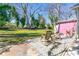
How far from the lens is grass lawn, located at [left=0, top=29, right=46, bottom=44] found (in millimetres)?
3145

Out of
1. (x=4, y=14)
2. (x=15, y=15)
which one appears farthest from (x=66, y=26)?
(x=4, y=14)

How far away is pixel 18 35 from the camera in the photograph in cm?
316

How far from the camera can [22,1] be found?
124 inches

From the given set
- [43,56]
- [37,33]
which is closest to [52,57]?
[43,56]

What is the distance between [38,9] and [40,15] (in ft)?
0.24

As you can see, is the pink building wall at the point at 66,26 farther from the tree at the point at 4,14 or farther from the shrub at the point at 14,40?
the tree at the point at 4,14

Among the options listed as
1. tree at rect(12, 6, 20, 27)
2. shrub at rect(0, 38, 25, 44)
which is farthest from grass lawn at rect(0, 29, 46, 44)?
tree at rect(12, 6, 20, 27)

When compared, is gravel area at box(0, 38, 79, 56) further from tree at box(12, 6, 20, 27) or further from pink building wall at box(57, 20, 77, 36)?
tree at box(12, 6, 20, 27)

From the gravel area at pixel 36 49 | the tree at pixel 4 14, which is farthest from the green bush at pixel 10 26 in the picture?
the gravel area at pixel 36 49

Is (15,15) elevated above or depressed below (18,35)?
above

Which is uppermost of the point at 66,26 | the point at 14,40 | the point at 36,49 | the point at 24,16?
the point at 24,16

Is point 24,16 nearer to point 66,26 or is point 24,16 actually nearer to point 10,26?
point 10,26

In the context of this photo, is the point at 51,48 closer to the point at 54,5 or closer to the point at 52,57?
the point at 52,57

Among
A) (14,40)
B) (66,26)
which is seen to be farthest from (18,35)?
(66,26)
